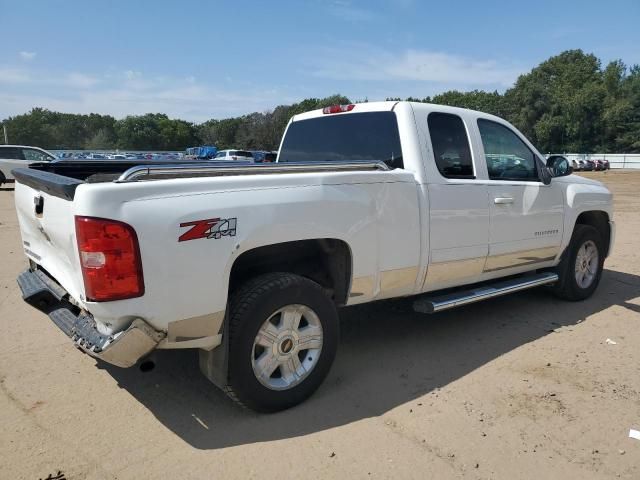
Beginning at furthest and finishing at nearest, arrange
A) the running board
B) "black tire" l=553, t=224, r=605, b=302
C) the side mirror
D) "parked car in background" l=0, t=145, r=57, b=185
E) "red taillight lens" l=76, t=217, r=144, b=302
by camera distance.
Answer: "parked car in background" l=0, t=145, r=57, b=185
"black tire" l=553, t=224, r=605, b=302
the side mirror
the running board
"red taillight lens" l=76, t=217, r=144, b=302

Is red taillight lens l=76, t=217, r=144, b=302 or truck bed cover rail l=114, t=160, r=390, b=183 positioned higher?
truck bed cover rail l=114, t=160, r=390, b=183

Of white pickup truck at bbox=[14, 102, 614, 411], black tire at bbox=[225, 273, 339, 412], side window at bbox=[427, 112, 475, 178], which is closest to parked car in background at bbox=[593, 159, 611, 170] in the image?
white pickup truck at bbox=[14, 102, 614, 411]

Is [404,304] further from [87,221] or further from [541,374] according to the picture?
[87,221]

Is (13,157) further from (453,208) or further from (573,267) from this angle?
(573,267)

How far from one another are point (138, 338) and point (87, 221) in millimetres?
641

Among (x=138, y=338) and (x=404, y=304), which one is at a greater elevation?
(x=138, y=338)

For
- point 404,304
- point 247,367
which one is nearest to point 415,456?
point 247,367

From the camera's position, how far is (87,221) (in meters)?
2.47

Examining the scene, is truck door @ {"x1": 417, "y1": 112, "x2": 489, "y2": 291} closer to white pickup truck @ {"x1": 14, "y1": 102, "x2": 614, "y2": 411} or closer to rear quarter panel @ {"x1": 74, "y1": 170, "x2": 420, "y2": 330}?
white pickup truck @ {"x1": 14, "y1": 102, "x2": 614, "y2": 411}

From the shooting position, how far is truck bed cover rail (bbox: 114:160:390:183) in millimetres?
2646

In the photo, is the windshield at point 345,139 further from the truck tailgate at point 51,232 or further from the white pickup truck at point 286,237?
the truck tailgate at point 51,232

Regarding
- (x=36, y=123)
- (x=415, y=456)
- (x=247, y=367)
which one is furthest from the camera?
(x=36, y=123)

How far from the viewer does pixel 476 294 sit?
14.3ft

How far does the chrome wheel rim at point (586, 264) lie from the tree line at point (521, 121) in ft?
202
